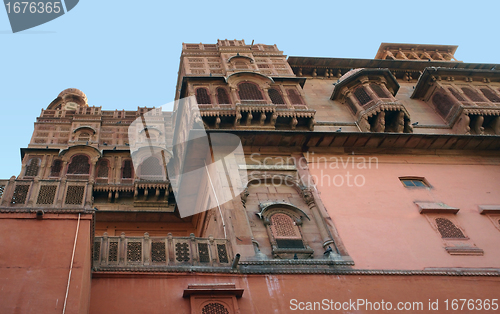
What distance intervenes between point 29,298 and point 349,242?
24.4 feet

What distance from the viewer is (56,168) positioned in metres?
17.2

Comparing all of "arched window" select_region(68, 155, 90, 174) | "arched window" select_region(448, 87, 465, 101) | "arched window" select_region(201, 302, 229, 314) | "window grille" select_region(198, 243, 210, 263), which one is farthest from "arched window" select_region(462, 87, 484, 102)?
"arched window" select_region(68, 155, 90, 174)

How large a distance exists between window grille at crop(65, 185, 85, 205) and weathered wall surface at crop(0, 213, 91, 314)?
17.4 inches

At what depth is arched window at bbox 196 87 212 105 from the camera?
16.0m

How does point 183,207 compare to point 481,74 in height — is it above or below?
below

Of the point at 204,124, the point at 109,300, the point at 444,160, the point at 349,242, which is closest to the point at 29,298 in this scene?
the point at 109,300

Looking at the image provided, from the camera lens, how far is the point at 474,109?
58.7 ft

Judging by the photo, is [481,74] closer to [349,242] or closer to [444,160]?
[444,160]

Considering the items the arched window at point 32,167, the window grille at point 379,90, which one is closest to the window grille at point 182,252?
the arched window at point 32,167

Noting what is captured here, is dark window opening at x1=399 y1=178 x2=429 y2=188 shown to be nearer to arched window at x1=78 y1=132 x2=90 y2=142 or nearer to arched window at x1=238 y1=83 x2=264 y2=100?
arched window at x1=238 y1=83 x2=264 y2=100

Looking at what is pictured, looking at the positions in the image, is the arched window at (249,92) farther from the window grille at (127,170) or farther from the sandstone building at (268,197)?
the window grille at (127,170)

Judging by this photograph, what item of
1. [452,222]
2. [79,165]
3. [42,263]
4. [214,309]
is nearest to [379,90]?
[452,222]

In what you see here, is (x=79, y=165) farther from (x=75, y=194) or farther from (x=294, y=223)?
(x=294, y=223)

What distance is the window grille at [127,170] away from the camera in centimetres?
1750
